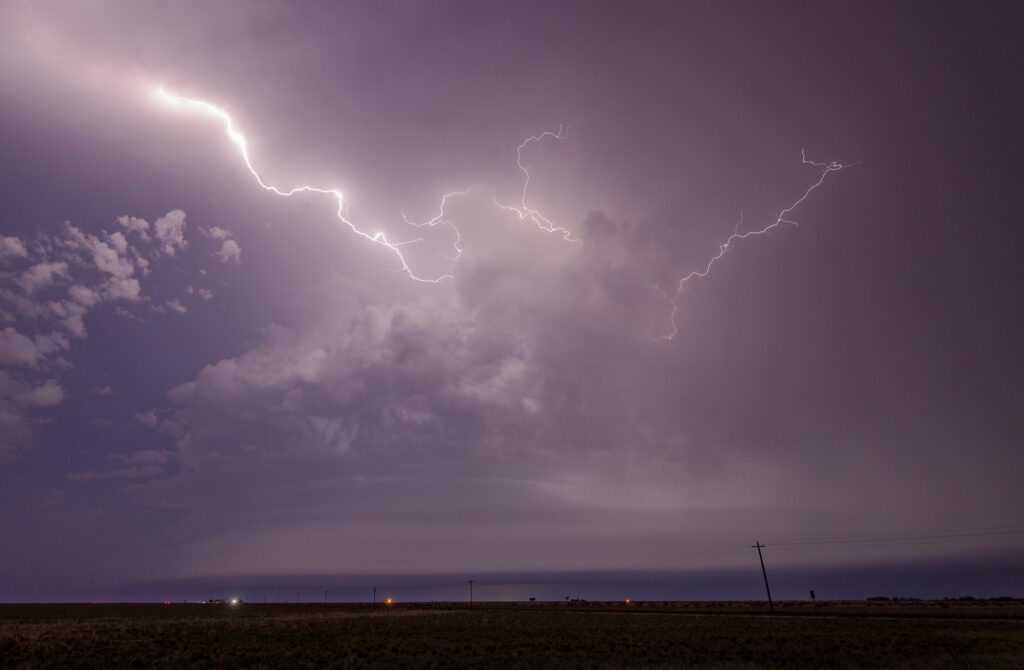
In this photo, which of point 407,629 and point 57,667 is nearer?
point 57,667

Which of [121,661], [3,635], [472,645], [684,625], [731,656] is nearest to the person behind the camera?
[121,661]

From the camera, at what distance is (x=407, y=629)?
34750 millimetres

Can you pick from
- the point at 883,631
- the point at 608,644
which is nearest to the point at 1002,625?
the point at 883,631

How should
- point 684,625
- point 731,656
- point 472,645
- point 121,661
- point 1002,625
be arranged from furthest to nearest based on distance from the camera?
point 684,625 < point 1002,625 < point 472,645 < point 731,656 < point 121,661

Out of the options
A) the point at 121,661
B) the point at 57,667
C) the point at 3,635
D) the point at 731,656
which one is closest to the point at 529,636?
the point at 731,656

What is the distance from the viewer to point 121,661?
→ 21.9m

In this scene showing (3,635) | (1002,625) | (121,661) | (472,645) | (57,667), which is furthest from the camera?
(1002,625)

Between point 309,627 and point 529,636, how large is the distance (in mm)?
14885

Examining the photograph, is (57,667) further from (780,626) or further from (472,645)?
(780,626)

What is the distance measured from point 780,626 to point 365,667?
88.7 feet

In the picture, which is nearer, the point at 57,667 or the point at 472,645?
the point at 57,667

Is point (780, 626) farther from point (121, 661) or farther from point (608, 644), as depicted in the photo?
point (121, 661)

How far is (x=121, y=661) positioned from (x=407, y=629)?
54.8ft

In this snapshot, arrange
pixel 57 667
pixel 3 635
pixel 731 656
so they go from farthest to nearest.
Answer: pixel 3 635
pixel 731 656
pixel 57 667
